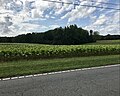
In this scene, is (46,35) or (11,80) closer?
(11,80)

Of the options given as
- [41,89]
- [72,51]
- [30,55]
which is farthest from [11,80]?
[72,51]

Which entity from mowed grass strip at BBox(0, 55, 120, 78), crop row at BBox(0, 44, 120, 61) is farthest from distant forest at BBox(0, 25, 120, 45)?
mowed grass strip at BBox(0, 55, 120, 78)

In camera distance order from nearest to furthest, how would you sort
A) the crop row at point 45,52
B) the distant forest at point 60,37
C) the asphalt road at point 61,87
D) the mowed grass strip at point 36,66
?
the asphalt road at point 61,87 < the mowed grass strip at point 36,66 < the crop row at point 45,52 < the distant forest at point 60,37

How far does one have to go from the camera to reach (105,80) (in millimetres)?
9859

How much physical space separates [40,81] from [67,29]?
85.0 meters

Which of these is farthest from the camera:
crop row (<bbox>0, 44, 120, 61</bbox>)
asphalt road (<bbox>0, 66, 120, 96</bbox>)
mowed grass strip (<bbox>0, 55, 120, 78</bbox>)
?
crop row (<bbox>0, 44, 120, 61</bbox>)

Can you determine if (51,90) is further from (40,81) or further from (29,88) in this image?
(40,81)

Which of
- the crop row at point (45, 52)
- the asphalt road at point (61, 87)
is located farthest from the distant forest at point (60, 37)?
the asphalt road at point (61, 87)

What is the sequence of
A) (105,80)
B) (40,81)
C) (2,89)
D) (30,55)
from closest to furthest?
(2,89)
(40,81)
(105,80)
(30,55)

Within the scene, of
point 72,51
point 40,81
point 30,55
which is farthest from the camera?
point 72,51

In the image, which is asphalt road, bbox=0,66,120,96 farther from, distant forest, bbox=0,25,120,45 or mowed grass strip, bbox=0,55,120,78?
distant forest, bbox=0,25,120,45

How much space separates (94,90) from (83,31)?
9093 centimetres

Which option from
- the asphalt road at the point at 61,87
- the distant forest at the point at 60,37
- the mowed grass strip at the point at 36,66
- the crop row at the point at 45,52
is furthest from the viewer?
the distant forest at the point at 60,37

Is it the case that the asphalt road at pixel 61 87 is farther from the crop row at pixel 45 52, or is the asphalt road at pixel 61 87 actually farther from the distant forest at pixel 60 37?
the distant forest at pixel 60 37
